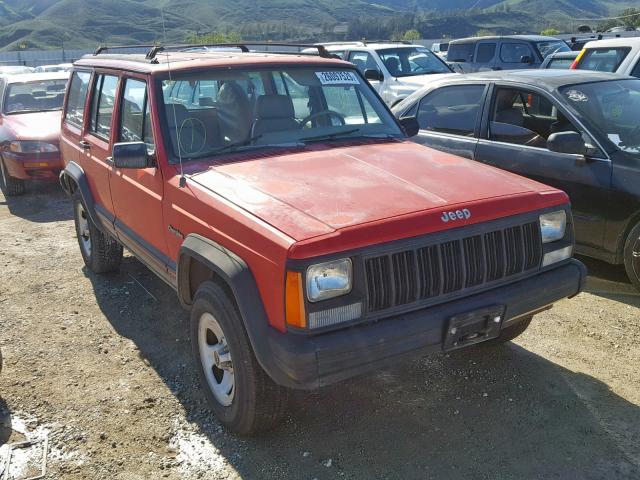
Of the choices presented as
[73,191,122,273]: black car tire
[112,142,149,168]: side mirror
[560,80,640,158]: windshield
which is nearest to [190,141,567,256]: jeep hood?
[112,142,149,168]: side mirror

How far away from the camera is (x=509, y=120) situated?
5.64m

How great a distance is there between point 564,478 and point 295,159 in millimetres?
2201

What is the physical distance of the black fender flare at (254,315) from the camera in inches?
102

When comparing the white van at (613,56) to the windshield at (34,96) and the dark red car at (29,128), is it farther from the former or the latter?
the windshield at (34,96)

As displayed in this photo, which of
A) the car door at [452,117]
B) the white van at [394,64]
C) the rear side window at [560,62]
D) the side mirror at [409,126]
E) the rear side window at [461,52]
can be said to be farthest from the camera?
the rear side window at [461,52]

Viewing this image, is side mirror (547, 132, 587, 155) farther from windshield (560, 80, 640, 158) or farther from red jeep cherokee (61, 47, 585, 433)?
red jeep cherokee (61, 47, 585, 433)

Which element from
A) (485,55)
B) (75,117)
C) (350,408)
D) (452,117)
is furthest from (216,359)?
(485,55)

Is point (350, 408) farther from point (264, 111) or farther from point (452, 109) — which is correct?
point (452, 109)

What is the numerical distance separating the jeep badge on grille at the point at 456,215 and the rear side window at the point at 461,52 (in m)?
14.3

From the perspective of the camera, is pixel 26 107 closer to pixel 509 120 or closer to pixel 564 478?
pixel 509 120

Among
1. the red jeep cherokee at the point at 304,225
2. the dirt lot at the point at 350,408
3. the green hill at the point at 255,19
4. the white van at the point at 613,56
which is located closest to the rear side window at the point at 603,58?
the white van at the point at 613,56

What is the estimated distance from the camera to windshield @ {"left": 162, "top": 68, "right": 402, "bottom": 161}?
3.75 m

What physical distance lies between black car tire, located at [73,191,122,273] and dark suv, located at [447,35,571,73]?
1223cm

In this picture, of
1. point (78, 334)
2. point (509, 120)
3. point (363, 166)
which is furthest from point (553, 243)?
point (78, 334)
